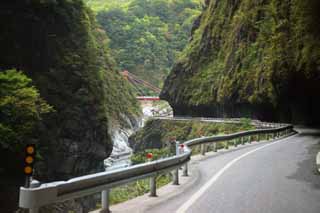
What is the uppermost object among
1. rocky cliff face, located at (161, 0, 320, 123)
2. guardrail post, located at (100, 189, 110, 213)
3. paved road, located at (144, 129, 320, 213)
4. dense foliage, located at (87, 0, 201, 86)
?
dense foliage, located at (87, 0, 201, 86)

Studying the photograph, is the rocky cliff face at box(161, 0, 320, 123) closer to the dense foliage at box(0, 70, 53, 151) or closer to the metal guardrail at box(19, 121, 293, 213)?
the dense foliage at box(0, 70, 53, 151)

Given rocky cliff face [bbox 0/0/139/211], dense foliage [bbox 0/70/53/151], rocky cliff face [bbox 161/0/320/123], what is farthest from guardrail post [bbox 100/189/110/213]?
rocky cliff face [bbox 161/0/320/123]

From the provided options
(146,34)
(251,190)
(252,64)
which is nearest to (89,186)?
(251,190)

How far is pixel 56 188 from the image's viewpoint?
182 inches

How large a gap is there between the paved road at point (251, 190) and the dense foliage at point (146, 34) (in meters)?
124

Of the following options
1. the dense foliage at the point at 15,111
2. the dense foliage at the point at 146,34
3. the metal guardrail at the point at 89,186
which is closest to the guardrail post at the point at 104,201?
the metal guardrail at the point at 89,186

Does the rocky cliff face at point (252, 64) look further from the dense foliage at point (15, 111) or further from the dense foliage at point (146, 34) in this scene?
the dense foliage at point (146, 34)

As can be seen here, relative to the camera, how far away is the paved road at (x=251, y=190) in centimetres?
684

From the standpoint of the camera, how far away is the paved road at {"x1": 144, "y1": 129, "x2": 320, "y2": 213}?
6.84 meters

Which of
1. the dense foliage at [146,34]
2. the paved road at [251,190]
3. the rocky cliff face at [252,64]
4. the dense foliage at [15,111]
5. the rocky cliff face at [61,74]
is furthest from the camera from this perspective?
the dense foliage at [146,34]

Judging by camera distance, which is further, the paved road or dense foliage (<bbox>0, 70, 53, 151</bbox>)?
dense foliage (<bbox>0, 70, 53, 151</bbox>)

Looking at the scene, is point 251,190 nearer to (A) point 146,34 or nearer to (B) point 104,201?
(B) point 104,201

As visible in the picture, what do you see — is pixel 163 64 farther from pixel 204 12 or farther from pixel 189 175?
pixel 189 175

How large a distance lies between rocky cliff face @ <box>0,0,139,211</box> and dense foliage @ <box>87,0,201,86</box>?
96700 millimetres
